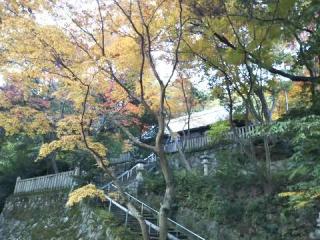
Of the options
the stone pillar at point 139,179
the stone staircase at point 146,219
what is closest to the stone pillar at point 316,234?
the stone staircase at point 146,219

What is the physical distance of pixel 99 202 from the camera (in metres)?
14.8

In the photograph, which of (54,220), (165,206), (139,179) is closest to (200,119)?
(139,179)

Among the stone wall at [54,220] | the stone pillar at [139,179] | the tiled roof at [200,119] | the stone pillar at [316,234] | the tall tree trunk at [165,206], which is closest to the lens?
the tall tree trunk at [165,206]

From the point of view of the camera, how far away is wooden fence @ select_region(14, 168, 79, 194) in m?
17.8

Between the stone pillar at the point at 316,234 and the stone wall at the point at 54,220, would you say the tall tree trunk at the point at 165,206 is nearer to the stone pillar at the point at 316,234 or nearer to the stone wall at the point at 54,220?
the stone wall at the point at 54,220

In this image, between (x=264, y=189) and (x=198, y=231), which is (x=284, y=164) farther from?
(x=198, y=231)

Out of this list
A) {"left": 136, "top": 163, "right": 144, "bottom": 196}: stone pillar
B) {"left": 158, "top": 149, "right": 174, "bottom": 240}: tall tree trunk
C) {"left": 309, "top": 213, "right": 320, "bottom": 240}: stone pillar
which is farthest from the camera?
{"left": 136, "top": 163, "right": 144, "bottom": 196}: stone pillar

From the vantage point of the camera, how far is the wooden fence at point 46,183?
702 inches

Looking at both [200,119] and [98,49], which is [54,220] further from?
[200,119]

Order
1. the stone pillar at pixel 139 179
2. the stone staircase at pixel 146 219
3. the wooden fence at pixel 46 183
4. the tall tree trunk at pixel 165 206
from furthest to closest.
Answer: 1. the wooden fence at pixel 46 183
2. the stone pillar at pixel 139 179
3. the stone staircase at pixel 146 219
4. the tall tree trunk at pixel 165 206

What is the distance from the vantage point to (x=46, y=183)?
19062 mm

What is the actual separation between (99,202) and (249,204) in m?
6.00

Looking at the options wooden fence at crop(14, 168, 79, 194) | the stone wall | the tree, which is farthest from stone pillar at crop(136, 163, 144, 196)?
the tree

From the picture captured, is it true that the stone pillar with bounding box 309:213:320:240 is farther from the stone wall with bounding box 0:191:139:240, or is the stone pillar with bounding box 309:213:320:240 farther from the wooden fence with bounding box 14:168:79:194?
the wooden fence with bounding box 14:168:79:194
